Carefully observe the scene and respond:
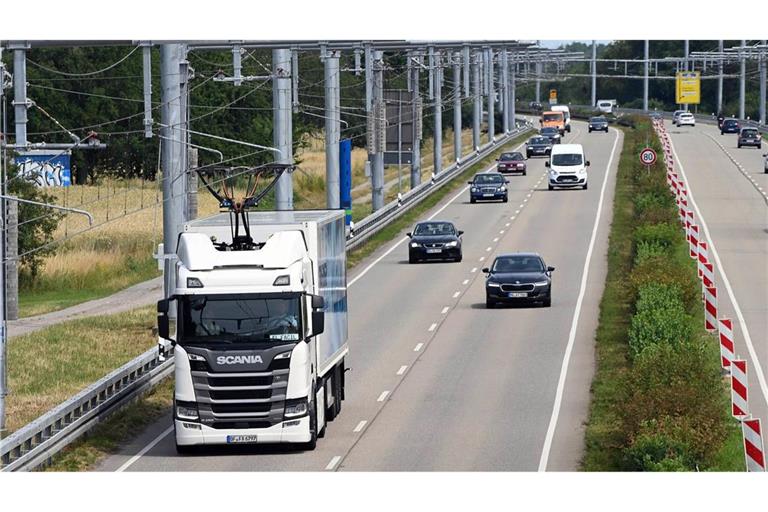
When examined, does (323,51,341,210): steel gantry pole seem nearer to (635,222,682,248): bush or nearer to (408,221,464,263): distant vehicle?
(408,221,464,263): distant vehicle

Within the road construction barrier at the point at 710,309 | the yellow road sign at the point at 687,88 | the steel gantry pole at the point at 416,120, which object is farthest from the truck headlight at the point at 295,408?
the yellow road sign at the point at 687,88

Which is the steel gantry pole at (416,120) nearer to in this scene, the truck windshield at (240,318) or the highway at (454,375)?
the highway at (454,375)

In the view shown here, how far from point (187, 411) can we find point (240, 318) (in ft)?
5.08

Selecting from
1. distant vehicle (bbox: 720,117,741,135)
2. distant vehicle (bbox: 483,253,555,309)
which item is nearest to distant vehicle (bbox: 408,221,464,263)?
distant vehicle (bbox: 483,253,555,309)

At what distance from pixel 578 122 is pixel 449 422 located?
142 metres

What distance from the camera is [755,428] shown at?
21.0 metres

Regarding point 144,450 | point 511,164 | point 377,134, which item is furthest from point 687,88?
point 144,450

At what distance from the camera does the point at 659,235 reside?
5022 centimetres

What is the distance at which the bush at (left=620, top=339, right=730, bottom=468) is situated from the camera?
21719 mm

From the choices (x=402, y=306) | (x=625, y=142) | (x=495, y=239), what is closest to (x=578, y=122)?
(x=625, y=142)

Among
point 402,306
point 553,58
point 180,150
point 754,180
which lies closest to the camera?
point 180,150

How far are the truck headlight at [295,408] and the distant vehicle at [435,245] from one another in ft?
100.0

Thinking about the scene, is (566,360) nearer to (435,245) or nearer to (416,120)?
(435,245)

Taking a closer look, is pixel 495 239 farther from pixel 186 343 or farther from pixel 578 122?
pixel 578 122
